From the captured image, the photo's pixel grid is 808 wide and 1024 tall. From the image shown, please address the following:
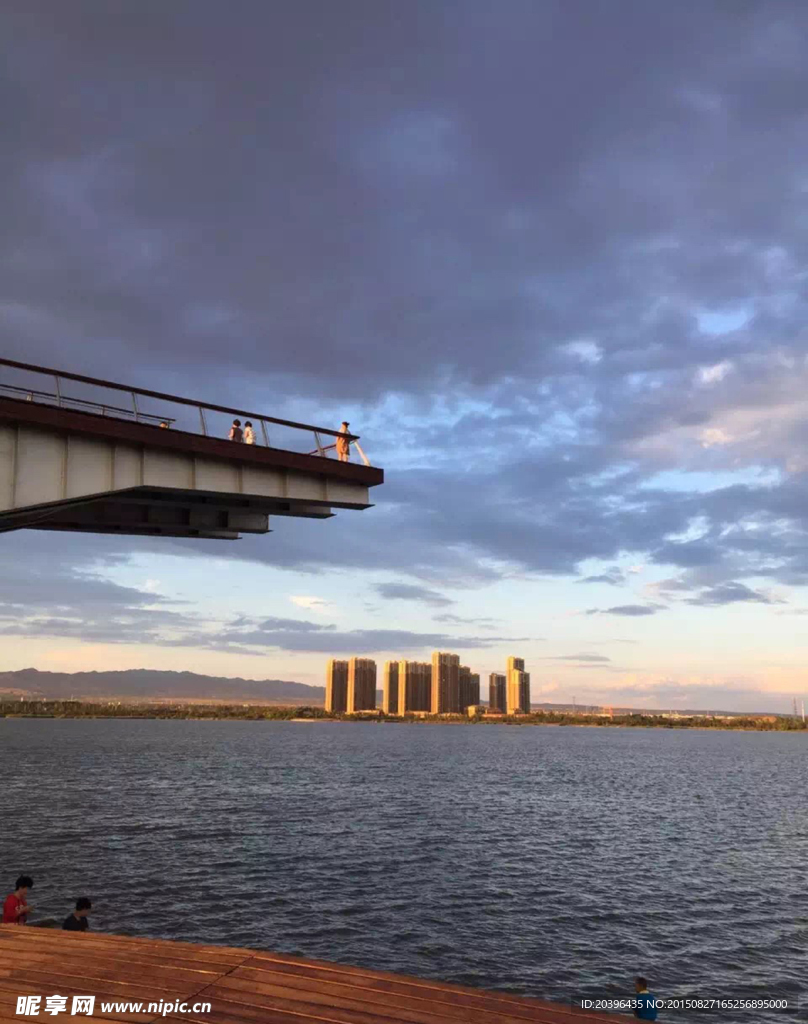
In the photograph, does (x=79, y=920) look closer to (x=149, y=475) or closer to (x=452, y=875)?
(x=149, y=475)

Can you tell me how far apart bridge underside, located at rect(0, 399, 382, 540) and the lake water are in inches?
610

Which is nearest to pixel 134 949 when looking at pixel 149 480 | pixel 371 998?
pixel 371 998

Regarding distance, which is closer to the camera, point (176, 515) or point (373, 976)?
point (373, 976)

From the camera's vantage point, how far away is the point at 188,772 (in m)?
99.4

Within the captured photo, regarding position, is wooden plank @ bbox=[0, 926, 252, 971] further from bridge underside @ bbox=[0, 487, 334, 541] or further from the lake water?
the lake water

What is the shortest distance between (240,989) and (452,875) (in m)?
33.5

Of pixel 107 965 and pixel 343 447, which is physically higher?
pixel 343 447

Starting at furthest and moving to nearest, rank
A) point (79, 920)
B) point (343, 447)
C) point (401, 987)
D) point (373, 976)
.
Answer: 1. point (343, 447)
2. point (79, 920)
3. point (373, 976)
4. point (401, 987)

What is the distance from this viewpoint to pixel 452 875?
40.2 metres

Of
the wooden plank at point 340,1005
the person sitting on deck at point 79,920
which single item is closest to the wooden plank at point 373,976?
the wooden plank at point 340,1005

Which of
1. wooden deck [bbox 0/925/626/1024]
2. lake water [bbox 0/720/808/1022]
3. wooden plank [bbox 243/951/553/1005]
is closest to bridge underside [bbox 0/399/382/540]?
wooden deck [bbox 0/925/626/1024]

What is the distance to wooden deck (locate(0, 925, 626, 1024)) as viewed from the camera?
8.92 m

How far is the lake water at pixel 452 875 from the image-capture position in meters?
27.8

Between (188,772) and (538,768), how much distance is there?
2159 inches
